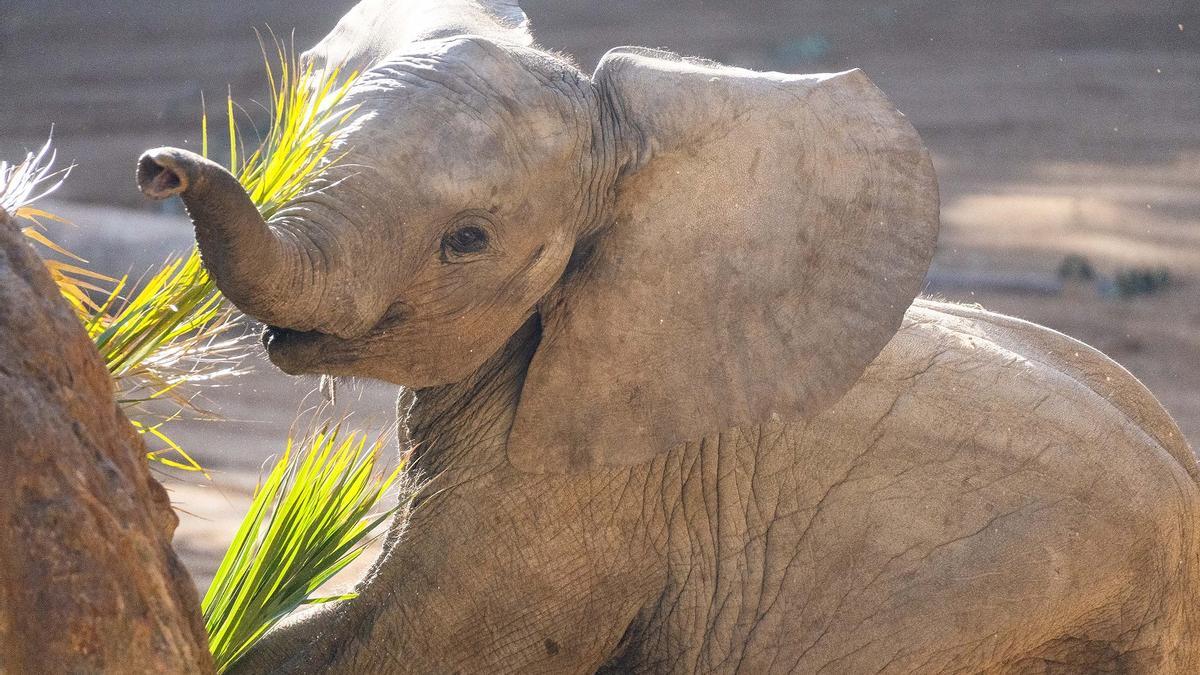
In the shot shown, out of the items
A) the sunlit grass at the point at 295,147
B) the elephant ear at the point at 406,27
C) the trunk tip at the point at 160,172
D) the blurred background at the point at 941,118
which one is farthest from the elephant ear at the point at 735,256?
the blurred background at the point at 941,118

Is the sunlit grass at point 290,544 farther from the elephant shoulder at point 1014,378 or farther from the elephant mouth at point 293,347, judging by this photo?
the elephant shoulder at point 1014,378

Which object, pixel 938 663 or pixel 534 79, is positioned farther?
pixel 938 663

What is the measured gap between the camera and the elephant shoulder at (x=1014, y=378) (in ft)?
13.6

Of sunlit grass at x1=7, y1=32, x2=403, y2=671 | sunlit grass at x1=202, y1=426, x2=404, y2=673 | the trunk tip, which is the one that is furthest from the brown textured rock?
sunlit grass at x1=202, y1=426, x2=404, y2=673

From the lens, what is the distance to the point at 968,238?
41.0 ft

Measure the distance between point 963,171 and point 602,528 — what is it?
35.0 feet

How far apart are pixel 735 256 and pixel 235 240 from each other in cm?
129

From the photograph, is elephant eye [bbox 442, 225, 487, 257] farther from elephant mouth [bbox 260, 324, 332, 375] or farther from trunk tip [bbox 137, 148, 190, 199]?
trunk tip [bbox 137, 148, 190, 199]

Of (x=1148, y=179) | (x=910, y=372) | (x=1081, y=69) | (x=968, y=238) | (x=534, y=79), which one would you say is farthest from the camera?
(x=1081, y=69)

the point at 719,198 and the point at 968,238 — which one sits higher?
the point at 719,198

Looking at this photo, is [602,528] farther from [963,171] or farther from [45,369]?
[963,171]

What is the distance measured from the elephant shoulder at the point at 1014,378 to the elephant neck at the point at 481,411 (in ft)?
2.94

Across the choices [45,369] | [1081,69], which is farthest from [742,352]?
[1081,69]

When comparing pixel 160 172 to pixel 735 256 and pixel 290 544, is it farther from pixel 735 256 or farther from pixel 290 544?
pixel 735 256
